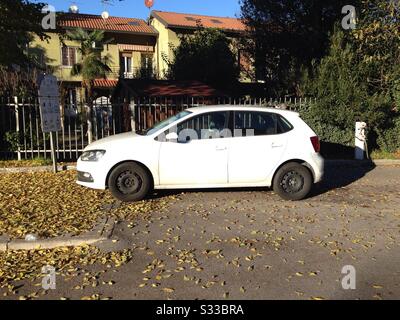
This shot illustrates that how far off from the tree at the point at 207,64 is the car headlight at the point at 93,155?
14612 mm

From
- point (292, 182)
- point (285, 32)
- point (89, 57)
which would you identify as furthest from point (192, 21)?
point (292, 182)

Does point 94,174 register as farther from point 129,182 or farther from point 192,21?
point 192,21

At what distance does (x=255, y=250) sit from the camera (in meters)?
5.07

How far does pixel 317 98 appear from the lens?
12727mm

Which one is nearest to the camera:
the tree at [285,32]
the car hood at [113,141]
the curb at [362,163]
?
the car hood at [113,141]

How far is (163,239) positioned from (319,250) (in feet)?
6.22

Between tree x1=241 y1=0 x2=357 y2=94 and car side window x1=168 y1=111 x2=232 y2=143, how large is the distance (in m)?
9.67

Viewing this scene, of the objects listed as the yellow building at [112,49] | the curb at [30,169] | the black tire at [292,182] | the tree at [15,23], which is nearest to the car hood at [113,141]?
the black tire at [292,182]

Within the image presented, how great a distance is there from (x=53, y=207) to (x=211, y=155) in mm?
2658

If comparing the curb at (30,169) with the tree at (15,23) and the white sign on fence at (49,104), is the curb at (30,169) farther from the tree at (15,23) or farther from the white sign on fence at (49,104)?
the tree at (15,23)

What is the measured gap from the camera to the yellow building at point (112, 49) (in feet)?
110

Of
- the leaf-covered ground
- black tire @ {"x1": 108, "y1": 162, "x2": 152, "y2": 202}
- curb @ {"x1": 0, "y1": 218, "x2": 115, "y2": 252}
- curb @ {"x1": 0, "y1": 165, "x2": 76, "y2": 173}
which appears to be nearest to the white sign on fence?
curb @ {"x1": 0, "y1": 165, "x2": 76, "y2": 173}
